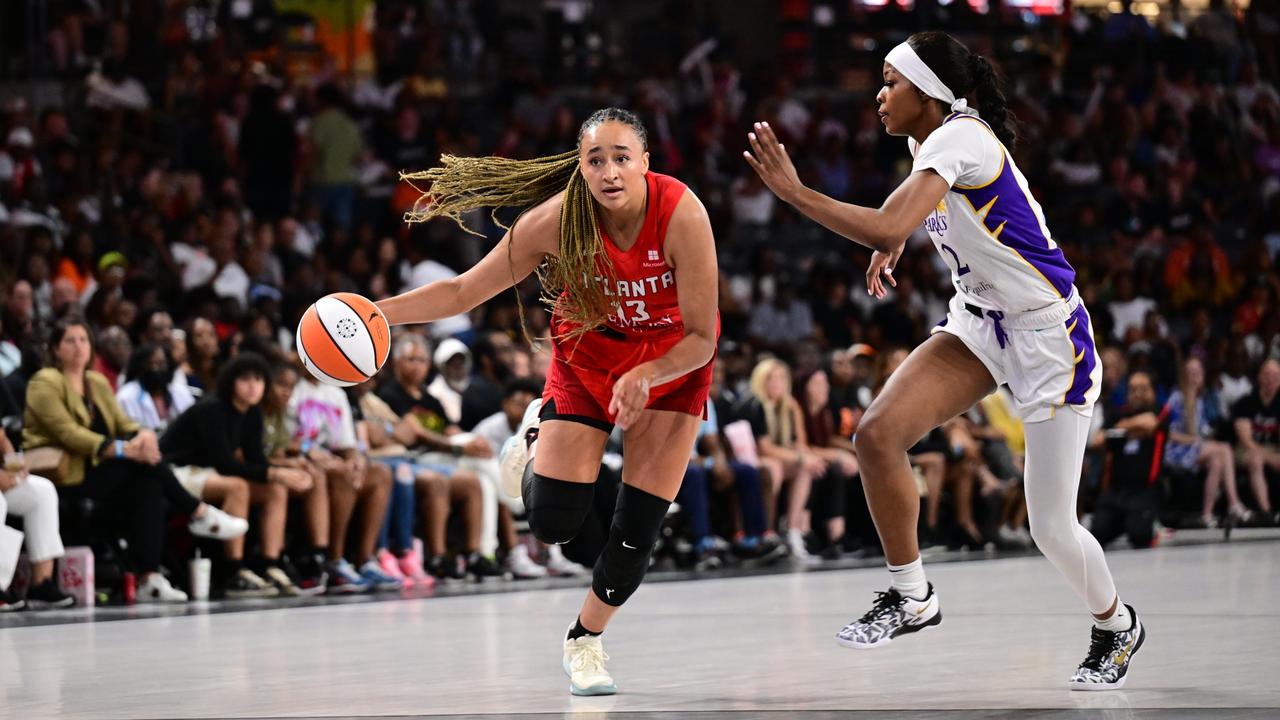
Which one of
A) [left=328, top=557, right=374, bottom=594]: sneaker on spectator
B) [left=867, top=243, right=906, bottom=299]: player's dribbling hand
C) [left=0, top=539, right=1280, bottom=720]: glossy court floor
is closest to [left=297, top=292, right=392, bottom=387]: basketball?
[left=0, top=539, right=1280, bottom=720]: glossy court floor

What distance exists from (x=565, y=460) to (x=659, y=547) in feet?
21.3

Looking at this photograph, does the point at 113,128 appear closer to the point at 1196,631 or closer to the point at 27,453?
the point at 27,453

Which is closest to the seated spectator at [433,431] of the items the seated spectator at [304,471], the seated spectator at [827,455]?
the seated spectator at [304,471]

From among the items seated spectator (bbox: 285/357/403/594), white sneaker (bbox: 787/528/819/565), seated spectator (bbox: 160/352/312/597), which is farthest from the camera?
white sneaker (bbox: 787/528/819/565)

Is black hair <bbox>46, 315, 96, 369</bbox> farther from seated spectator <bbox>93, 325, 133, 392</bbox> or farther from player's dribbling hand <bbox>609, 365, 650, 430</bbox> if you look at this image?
player's dribbling hand <bbox>609, 365, 650, 430</bbox>

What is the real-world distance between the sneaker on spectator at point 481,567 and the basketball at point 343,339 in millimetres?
5511

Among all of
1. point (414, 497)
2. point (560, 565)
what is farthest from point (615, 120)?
point (560, 565)

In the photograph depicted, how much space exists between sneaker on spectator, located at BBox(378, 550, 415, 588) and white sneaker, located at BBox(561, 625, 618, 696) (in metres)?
4.87

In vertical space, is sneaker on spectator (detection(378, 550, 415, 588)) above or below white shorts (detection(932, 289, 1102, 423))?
below

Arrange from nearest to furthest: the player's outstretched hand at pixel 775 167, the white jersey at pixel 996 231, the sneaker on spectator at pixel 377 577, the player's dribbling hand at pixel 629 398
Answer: the player's outstretched hand at pixel 775 167 < the player's dribbling hand at pixel 629 398 < the white jersey at pixel 996 231 < the sneaker on spectator at pixel 377 577

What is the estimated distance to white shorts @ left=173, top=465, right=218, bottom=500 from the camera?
31.2 feet

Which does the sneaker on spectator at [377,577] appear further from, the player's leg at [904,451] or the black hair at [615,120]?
the black hair at [615,120]

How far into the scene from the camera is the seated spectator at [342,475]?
32.6 ft

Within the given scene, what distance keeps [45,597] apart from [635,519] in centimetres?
465
